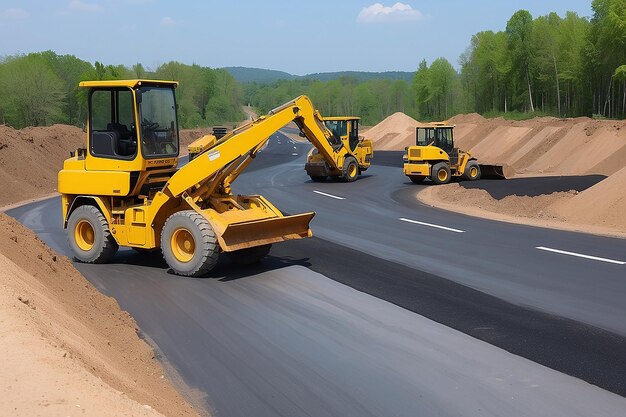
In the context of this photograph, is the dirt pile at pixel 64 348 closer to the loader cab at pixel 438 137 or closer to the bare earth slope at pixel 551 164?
the bare earth slope at pixel 551 164

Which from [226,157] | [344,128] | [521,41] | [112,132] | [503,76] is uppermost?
[521,41]

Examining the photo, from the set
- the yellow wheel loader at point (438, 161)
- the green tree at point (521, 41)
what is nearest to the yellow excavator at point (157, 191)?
the yellow wheel loader at point (438, 161)

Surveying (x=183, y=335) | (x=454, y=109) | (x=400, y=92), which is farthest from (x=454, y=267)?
(x=400, y=92)

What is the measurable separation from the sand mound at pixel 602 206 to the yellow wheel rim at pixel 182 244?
10.1 metres

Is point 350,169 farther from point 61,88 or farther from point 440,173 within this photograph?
point 61,88

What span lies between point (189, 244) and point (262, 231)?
122 cm

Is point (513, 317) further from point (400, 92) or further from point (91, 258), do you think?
point (400, 92)

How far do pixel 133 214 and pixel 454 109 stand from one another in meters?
103

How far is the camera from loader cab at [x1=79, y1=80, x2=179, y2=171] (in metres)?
10.9

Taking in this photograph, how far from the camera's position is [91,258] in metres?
11.6

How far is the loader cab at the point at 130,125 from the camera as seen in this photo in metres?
10.9

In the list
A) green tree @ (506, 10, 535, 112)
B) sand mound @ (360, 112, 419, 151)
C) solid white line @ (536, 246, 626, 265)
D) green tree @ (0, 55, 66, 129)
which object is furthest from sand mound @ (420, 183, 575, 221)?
green tree @ (506, 10, 535, 112)

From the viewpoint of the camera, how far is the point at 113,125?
11.2 meters

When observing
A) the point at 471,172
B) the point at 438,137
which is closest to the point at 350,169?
Result: the point at 438,137
